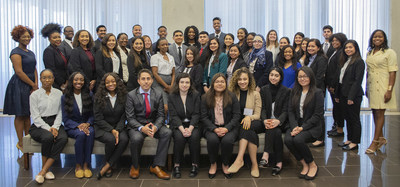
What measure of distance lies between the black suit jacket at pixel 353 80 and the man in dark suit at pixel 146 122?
2.57 m

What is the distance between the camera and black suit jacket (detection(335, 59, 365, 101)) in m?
4.36

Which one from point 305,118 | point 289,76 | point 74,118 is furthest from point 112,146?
point 289,76

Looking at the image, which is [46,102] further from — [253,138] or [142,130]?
[253,138]

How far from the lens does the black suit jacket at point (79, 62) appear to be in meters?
4.41

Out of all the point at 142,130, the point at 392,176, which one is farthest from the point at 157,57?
the point at 392,176

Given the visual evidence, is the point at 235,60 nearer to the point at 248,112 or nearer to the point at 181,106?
the point at 248,112

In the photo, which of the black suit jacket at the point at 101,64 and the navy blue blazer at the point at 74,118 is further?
the black suit jacket at the point at 101,64

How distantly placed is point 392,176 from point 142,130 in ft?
9.20

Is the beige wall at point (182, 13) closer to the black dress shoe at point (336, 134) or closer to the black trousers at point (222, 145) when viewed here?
the black dress shoe at point (336, 134)

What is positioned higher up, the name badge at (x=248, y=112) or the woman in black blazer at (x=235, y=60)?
the woman in black blazer at (x=235, y=60)

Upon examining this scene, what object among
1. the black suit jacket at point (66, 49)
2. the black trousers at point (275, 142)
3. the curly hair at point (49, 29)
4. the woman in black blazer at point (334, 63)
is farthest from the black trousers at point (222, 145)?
the curly hair at point (49, 29)

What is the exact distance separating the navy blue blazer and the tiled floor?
55cm

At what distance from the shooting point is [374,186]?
10.6 feet

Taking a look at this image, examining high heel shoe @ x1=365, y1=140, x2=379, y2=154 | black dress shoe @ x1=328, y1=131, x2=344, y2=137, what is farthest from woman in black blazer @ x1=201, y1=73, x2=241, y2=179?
black dress shoe @ x1=328, y1=131, x2=344, y2=137
